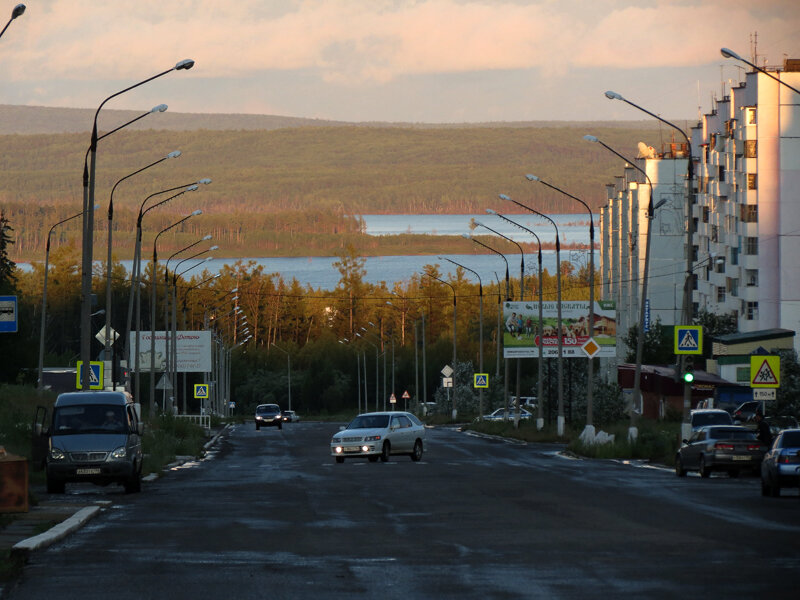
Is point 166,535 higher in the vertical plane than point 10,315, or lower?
lower

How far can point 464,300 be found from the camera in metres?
193

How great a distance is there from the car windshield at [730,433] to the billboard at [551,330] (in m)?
46.3

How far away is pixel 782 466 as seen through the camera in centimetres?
2642

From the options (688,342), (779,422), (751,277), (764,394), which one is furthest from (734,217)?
(764,394)

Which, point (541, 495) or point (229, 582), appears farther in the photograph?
point (541, 495)

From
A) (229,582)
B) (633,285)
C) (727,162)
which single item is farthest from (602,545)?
(633,285)

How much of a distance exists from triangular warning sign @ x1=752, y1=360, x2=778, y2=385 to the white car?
1006 centimetres

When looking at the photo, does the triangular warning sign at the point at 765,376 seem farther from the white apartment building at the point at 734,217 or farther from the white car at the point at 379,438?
the white apartment building at the point at 734,217

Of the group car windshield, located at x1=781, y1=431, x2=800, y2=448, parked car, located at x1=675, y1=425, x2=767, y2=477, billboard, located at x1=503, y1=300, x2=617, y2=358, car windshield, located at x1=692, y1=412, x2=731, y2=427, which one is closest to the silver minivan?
car windshield, located at x1=781, y1=431, x2=800, y2=448

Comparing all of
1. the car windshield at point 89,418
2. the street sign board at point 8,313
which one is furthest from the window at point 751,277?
the street sign board at point 8,313

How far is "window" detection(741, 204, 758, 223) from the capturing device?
101 metres

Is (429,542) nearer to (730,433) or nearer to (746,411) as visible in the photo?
(730,433)

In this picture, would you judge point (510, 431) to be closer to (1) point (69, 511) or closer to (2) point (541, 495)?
(2) point (541, 495)

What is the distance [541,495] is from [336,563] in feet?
37.7
